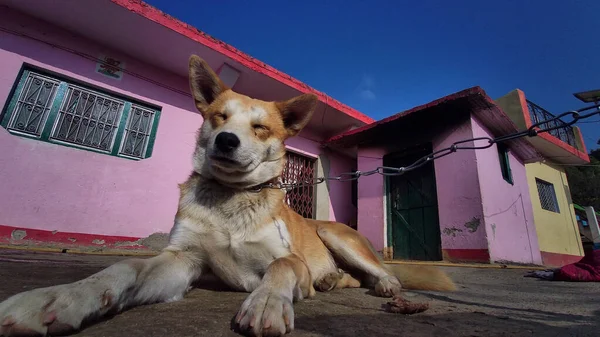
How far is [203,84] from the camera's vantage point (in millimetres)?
2529

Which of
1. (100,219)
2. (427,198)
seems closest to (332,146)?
(427,198)

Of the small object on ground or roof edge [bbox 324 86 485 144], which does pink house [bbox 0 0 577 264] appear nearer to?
roof edge [bbox 324 86 485 144]

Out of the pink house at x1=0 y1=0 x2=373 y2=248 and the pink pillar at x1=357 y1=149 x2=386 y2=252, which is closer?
the pink house at x1=0 y1=0 x2=373 y2=248

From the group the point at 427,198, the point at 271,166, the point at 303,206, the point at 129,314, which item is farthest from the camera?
the point at 303,206

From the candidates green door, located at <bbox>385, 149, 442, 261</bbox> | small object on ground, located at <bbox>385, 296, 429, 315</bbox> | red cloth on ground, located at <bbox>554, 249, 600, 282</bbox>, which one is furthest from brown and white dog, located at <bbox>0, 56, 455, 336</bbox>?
green door, located at <bbox>385, 149, 442, 261</bbox>

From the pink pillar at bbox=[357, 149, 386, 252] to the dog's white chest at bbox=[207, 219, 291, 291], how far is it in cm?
537

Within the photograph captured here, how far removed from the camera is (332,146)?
7953mm

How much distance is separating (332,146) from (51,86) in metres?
6.12

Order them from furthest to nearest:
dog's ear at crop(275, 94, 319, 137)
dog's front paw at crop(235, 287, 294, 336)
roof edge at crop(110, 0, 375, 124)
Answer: roof edge at crop(110, 0, 375, 124)
dog's ear at crop(275, 94, 319, 137)
dog's front paw at crop(235, 287, 294, 336)

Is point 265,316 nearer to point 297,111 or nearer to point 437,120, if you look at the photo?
point 297,111

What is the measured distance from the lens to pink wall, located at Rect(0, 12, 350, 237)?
429 cm

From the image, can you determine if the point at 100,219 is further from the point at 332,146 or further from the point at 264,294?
the point at 332,146

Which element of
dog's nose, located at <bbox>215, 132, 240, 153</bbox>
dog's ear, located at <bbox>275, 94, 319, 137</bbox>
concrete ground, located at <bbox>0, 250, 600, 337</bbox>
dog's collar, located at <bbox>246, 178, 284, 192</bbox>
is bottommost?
concrete ground, located at <bbox>0, 250, 600, 337</bbox>

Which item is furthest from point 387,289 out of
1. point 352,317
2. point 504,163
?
point 504,163
